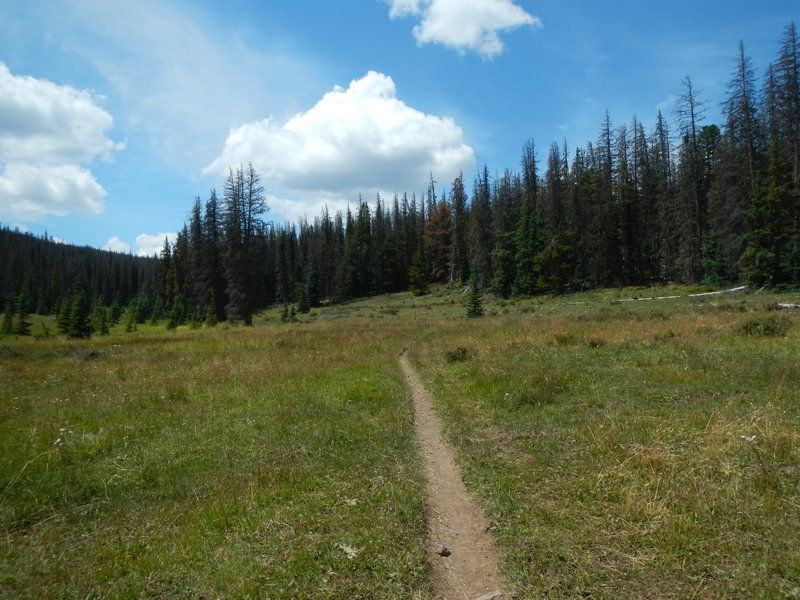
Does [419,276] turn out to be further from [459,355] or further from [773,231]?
[459,355]

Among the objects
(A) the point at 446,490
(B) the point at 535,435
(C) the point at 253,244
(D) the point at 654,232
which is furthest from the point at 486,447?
(D) the point at 654,232

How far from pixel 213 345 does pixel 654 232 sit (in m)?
57.2

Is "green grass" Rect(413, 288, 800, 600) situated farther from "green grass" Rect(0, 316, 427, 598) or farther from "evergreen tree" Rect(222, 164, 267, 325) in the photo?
"evergreen tree" Rect(222, 164, 267, 325)

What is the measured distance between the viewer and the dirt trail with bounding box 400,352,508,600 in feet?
12.6

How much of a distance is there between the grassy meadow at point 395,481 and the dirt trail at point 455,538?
17cm

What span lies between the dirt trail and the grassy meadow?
165mm

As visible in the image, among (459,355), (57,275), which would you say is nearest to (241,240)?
(459,355)

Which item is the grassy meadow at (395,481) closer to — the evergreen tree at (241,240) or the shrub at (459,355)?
the shrub at (459,355)


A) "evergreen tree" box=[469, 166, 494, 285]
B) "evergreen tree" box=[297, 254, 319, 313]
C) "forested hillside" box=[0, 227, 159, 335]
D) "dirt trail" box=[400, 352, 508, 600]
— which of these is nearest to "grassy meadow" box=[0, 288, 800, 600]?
"dirt trail" box=[400, 352, 508, 600]

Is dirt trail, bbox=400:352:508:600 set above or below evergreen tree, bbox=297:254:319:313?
below

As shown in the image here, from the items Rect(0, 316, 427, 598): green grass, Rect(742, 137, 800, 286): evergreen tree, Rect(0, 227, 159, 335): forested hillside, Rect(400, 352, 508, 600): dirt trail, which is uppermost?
Rect(0, 227, 159, 335): forested hillside

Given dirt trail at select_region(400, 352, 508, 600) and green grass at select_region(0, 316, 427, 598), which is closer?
dirt trail at select_region(400, 352, 508, 600)

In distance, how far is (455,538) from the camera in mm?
4676

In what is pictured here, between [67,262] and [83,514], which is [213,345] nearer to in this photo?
[83,514]
